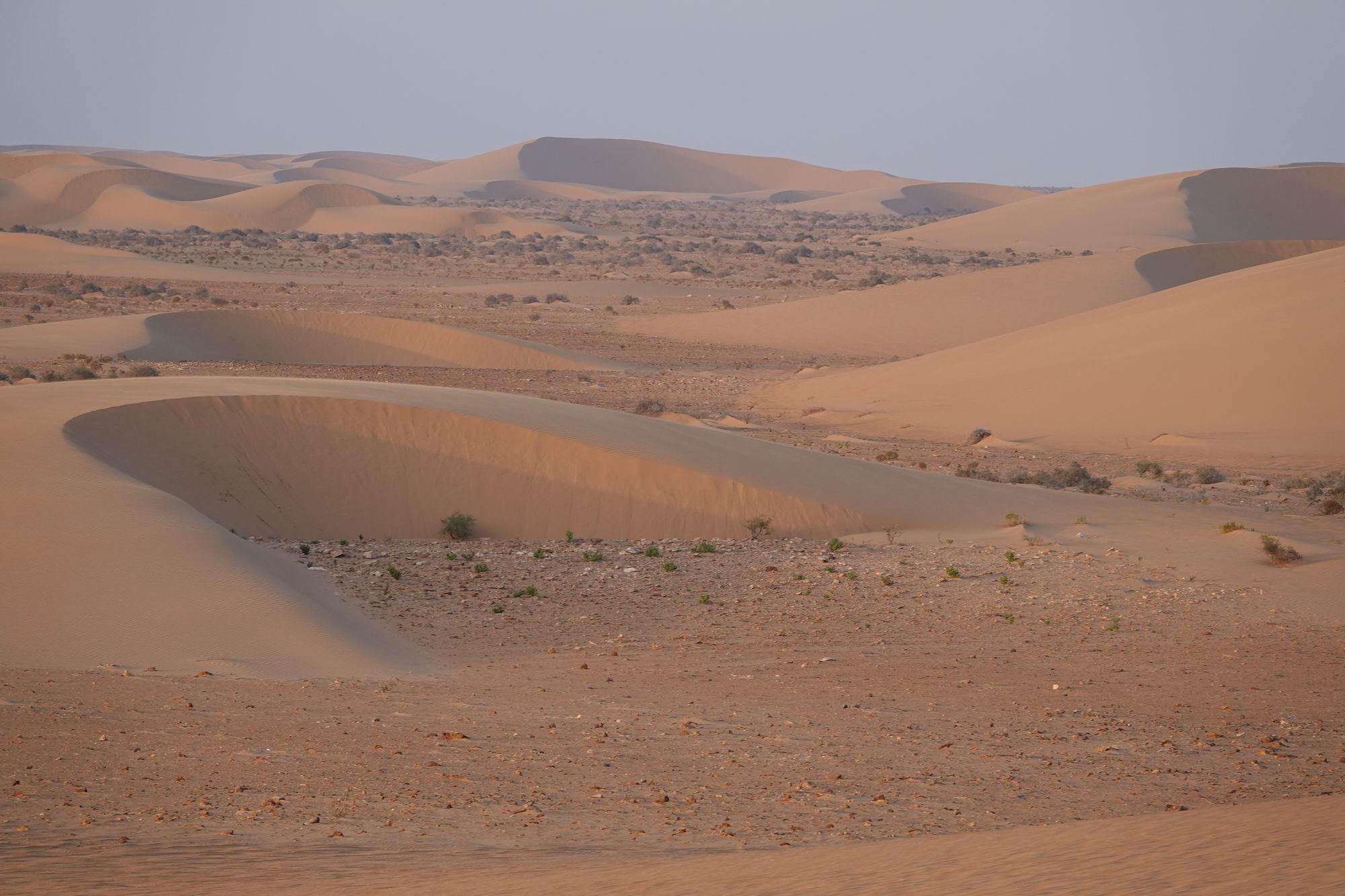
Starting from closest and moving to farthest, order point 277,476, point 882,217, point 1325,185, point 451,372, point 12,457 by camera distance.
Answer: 1. point 12,457
2. point 277,476
3. point 451,372
4. point 1325,185
5. point 882,217

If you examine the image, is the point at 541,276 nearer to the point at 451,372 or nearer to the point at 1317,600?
the point at 451,372

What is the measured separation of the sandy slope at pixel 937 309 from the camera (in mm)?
36312

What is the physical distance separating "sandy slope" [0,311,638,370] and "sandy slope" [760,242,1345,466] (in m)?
6.02

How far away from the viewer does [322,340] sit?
28844mm

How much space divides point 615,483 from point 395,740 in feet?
25.9

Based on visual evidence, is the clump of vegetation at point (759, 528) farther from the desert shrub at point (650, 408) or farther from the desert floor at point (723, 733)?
the desert shrub at point (650, 408)

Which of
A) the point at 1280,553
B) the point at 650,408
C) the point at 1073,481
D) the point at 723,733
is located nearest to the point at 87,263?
the point at 650,408

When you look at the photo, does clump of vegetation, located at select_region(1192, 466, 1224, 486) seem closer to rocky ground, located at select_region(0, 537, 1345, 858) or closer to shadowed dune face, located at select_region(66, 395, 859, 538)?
rocky ground, located at select_region(0, 537, 1345, 858)

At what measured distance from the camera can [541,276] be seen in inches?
2100

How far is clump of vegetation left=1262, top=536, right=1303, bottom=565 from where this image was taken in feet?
41.7

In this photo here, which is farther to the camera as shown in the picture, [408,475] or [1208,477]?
[1208,477]

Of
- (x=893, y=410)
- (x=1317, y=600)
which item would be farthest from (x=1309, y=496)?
(x=893, y=410)

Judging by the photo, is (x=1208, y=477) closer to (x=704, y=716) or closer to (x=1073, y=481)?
(x=1073, y=481)

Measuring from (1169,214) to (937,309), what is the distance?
143 feet
